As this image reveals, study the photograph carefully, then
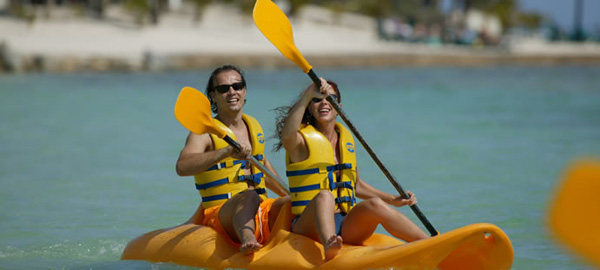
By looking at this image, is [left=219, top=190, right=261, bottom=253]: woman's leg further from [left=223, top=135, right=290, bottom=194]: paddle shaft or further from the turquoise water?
the turquoise water

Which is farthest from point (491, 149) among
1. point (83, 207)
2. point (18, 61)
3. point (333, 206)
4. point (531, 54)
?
point (531, 54)

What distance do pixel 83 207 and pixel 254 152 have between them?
246 centimetres

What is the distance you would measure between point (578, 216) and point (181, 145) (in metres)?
7.80

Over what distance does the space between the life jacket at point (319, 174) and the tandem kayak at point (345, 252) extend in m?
0.13

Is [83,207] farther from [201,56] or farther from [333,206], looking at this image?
[201,56]

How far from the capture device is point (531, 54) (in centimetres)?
2477

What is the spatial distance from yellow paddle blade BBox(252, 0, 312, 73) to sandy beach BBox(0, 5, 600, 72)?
51.2ft

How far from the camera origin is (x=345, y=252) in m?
3.25

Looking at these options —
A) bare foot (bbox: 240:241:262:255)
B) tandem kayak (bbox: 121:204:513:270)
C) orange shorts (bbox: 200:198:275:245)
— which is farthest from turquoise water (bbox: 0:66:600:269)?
bare foot (bbox: 240:241:262:255)

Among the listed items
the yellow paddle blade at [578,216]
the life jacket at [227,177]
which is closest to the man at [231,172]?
the life jacket at [227,177]

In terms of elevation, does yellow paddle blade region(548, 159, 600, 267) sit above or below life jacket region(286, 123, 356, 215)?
above

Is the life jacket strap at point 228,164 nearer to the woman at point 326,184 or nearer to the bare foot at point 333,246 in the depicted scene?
the woman at point 326,184

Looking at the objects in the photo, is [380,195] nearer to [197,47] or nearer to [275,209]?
[275,209]

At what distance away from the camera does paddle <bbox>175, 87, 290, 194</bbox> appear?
3.42 meters
